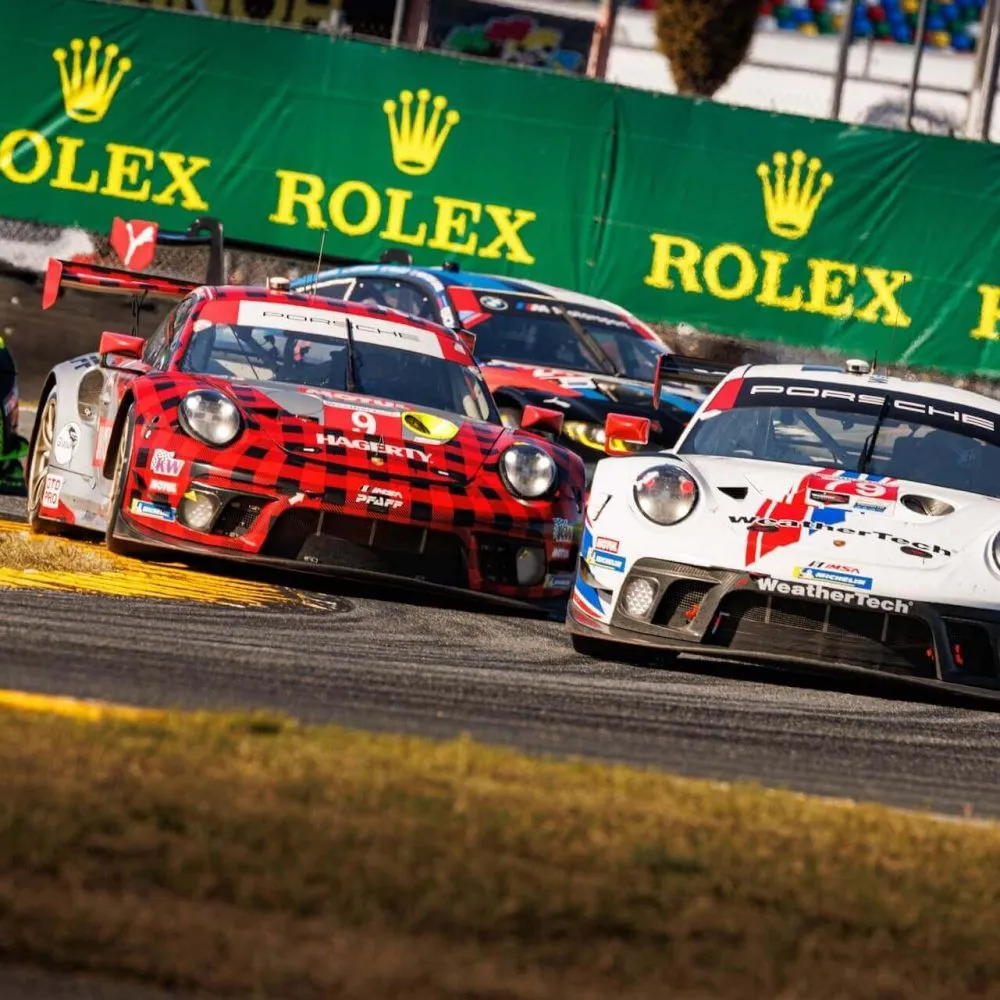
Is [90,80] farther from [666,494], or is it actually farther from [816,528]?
[816,528]

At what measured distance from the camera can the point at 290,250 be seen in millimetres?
16328

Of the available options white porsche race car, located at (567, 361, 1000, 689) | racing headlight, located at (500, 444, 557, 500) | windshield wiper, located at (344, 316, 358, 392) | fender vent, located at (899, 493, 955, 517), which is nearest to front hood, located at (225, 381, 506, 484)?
racing headlight, located at (500, 444, 557, 500)

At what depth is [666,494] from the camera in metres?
8.27

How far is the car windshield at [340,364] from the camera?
989cm

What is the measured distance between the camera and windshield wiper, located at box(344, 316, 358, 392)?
998 centimetres

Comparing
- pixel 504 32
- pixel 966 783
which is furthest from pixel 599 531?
pixel 504 32

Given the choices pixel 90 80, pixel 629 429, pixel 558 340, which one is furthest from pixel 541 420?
pixel 90 80

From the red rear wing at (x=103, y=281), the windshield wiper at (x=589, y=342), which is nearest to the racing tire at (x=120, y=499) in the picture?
the red rear wing at (x=103, y=281)

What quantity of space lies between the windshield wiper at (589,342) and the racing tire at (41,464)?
4.21 metres

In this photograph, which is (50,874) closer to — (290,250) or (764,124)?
(290,250)

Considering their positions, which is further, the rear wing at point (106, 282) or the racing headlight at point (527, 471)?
the rear wing at point (106, 282)

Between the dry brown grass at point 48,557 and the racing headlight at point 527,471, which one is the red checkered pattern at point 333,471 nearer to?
the racing headlight at point 527,471

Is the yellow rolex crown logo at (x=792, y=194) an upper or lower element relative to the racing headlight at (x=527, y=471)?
upper

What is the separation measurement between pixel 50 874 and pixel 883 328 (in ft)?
48.3
